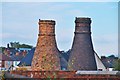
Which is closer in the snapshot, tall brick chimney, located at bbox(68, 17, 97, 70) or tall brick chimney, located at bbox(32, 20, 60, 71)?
tall brick chimney, located at bbox(32, 20, 60, 71)

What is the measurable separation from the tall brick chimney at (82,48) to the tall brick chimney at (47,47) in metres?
1.34

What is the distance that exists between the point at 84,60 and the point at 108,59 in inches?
939

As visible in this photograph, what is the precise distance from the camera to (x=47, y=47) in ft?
91.7

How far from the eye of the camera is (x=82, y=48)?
28.3 meters

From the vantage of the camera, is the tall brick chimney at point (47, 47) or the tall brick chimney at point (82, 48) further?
the tall brick chimney at point (82, 48)

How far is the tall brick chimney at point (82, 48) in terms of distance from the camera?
2783cm

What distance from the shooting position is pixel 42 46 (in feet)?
92.4

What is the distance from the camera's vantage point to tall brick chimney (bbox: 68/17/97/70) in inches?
1096

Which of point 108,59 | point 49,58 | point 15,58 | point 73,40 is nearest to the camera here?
point 49,58

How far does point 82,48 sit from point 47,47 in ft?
8.18

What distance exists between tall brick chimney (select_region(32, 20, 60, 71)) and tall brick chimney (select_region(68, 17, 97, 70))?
1337 millimetres

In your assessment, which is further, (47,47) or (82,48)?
(82,48)

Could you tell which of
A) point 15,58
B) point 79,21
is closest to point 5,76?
point 79,21

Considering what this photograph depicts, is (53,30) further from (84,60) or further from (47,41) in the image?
(84,60)
